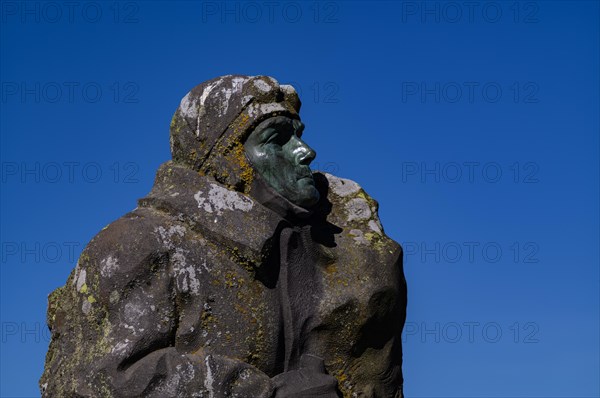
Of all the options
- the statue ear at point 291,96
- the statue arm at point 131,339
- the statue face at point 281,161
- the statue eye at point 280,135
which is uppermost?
the statue ear at point 291,96

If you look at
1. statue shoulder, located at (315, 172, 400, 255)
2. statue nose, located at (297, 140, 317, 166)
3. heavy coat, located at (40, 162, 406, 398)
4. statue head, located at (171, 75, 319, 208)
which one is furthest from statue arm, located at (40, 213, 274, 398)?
statue shoulder, located at (315, 172, 400, 255)

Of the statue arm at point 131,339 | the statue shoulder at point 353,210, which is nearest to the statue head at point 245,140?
the statue shoulder at point 353,210

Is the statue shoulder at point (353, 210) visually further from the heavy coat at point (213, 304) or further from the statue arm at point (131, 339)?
the statue arm at point (131, 339)

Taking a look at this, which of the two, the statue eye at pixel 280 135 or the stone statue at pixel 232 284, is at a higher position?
the statue eye at pixel 280 135

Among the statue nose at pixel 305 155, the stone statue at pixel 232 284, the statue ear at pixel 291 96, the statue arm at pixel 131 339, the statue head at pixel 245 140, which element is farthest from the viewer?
the statue ear at pixel 291 96

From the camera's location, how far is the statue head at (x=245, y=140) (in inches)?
342

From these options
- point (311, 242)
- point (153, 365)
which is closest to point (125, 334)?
point (153, 365)

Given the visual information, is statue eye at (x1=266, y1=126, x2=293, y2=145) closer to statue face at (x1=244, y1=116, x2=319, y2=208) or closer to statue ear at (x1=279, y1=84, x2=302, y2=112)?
statue face at (x1=244, y1=116, x2=319, y2=208)

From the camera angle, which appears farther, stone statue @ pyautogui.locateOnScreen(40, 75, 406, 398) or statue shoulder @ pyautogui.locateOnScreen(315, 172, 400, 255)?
statue shoulder @ pyautogui.locateOnScreen(315, 172, 400, 255)

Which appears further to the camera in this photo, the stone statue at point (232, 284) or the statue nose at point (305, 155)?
the statue nose at point (305, 155)

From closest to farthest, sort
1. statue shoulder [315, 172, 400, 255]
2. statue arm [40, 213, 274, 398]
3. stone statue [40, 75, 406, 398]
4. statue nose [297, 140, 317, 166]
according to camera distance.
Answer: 1. statue arm [40, 213, 274, 398]
2. stone statue [40, 75, 406, 398]
3. statue nose [297, 140, 317, 166]
4. statue shoulder [315, 172, 400, 255]

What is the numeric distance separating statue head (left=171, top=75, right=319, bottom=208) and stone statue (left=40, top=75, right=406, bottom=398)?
1 cm

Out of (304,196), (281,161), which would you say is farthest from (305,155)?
(304,196)

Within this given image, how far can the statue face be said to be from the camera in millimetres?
8719
